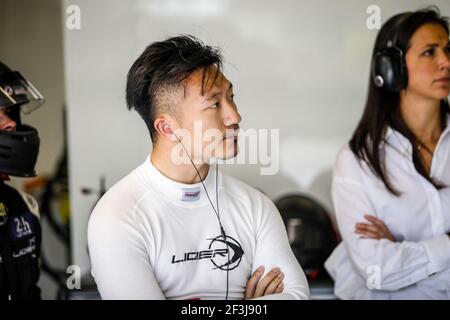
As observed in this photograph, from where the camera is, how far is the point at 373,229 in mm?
1856

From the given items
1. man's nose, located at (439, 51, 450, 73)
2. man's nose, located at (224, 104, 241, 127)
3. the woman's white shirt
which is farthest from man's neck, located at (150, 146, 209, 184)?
man's nose, located at (439, 51, 450, 73)

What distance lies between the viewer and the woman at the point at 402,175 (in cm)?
183

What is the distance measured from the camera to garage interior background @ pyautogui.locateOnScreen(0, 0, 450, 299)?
6.29ft

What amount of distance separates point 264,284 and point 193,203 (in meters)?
0.28

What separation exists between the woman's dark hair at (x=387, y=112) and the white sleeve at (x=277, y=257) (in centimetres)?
48

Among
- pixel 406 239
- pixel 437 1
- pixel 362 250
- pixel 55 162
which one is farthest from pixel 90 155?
pixel 55 162

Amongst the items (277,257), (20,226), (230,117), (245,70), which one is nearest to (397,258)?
(277,257)

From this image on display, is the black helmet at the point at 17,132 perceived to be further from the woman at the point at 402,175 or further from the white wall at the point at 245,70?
the woman at the point at 402,175

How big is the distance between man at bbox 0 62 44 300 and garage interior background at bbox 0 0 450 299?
0.61 ft

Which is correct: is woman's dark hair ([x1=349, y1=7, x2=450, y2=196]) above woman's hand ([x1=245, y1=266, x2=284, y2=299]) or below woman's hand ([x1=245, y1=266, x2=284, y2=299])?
above

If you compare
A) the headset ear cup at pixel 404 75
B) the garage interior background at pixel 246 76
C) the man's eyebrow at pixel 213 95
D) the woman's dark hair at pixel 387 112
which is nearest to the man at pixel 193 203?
the man's eyebrow at pixel 213 95

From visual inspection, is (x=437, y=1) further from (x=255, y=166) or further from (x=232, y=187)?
(x=232, y=187)

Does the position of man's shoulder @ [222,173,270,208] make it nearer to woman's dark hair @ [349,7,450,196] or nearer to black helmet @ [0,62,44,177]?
woman's dark hair @ [349,7,450,196]
